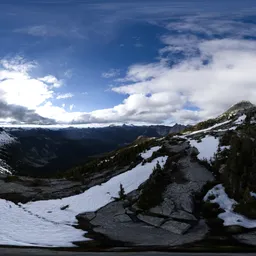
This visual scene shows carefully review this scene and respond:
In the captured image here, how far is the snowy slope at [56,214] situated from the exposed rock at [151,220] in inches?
359

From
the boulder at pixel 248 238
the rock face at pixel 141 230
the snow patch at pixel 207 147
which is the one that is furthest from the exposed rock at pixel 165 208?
the snow patch at pixel 207 147

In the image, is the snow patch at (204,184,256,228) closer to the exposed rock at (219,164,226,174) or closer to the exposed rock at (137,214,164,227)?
the exposed rock at (219,164,226,174)

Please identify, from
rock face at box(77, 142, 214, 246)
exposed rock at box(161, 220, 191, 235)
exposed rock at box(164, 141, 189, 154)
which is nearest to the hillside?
exposed rock at box(161, 220, 191, 235)

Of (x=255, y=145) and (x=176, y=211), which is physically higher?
(x=255, y=145)

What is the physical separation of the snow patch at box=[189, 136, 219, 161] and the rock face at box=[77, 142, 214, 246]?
6.86m

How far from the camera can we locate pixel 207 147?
70.9 metres

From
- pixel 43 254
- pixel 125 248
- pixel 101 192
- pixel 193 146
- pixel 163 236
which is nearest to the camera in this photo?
pixel 43 254

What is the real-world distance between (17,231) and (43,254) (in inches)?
571

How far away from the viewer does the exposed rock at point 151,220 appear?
1617 inches

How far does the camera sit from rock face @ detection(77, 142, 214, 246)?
35.9m

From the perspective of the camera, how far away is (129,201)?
167 ft

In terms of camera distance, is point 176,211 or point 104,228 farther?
point 176,211

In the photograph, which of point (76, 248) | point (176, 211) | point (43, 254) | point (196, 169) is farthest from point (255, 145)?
point (43, 254)

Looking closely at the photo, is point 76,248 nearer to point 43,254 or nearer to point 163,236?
point 43,254
